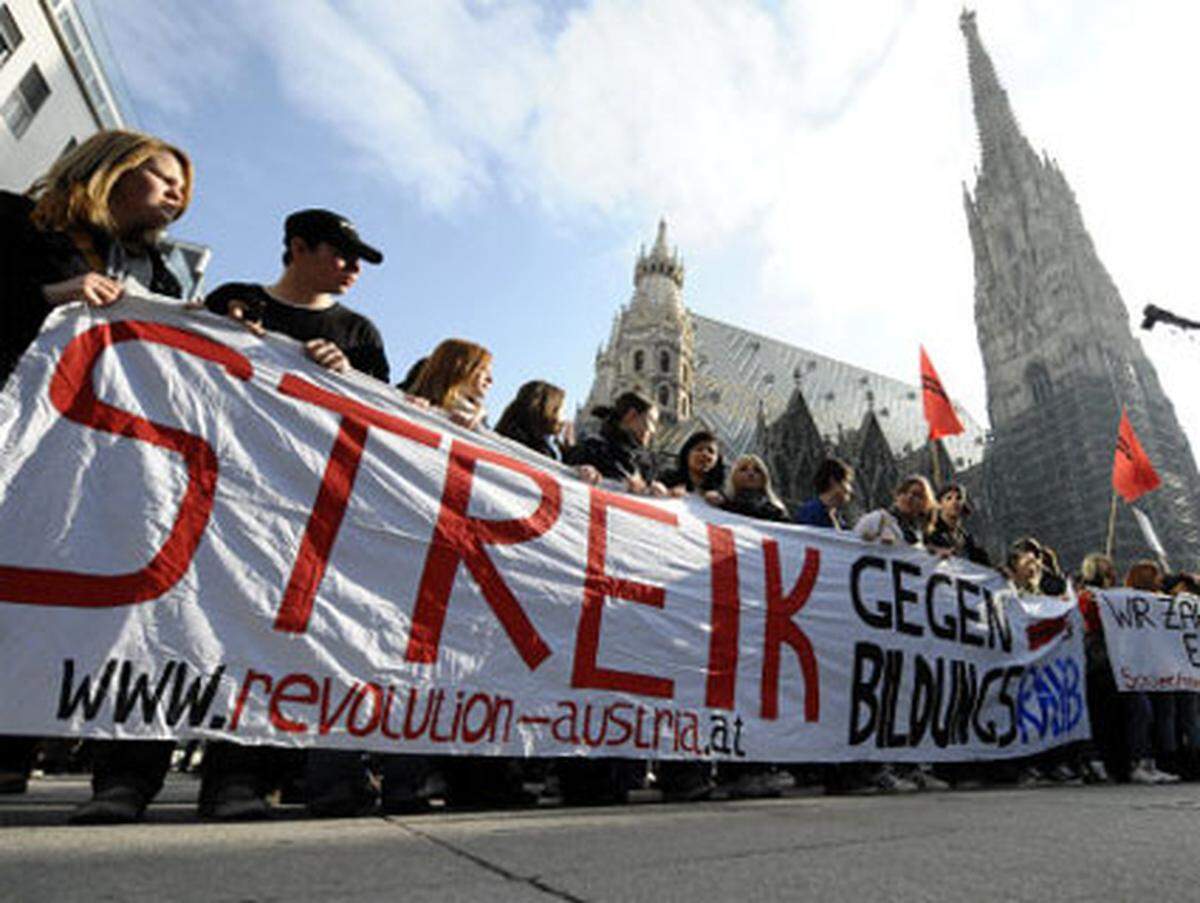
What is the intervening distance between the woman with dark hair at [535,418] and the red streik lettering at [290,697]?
1.70m

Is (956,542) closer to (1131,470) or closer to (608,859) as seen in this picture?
(608,859)

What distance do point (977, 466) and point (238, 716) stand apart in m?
52.2

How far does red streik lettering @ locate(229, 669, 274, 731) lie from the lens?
235 cm

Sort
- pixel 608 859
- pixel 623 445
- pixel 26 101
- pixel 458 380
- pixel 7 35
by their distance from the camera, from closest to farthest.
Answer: pixel 608 859, pixel 458 380, pixel 623 445, pixel 7 35, pixel 26 101

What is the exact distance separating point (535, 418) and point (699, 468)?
1.26 metres

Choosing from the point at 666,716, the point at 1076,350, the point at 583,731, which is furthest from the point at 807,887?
the point at 1076,350

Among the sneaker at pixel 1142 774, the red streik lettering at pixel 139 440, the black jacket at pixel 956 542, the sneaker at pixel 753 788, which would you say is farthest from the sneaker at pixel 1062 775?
the red streik lettering at pixel 139 440

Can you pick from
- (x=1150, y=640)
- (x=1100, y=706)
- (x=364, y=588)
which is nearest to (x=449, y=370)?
(x=364, y=588)

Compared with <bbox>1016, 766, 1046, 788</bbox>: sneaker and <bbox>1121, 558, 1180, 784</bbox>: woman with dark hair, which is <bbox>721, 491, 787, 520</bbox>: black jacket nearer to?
<bbox>1016, 766, 1046, 788</bbox>: sneaker

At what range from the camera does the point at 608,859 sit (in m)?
1.60

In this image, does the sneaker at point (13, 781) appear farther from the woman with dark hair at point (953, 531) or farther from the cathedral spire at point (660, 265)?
the cathedral spire at point (660, 265)

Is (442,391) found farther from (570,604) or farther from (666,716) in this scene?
(666,716)

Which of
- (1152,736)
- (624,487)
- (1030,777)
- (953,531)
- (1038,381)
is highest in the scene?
(1038,381)

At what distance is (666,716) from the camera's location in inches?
131
